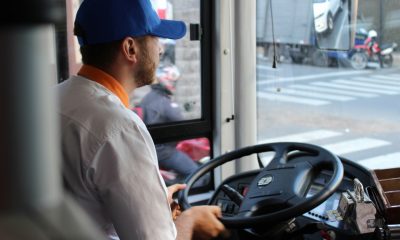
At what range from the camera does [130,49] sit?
144 centimetres

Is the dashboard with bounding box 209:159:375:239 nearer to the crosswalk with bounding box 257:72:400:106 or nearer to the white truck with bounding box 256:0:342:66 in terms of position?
the crosswalk with bounding box 257:72:400:106

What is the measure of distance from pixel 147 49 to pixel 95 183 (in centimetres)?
41

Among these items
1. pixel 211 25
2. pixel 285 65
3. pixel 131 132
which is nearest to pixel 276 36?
pixel 285 65

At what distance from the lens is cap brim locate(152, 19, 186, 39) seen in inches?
58.6

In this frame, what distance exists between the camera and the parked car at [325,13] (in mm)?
2297

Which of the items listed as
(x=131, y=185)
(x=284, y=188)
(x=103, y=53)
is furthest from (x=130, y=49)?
(x=284, y=188)

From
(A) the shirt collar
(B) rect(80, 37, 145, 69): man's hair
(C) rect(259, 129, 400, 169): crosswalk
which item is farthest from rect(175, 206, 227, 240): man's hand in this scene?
(C) rect(259, 129, 400, 169): crosswalk

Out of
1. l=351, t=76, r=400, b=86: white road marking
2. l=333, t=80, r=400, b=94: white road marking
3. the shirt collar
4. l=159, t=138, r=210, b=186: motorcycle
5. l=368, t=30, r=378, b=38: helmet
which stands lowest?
l=159, t=138, r=210, b=186: motorcycle

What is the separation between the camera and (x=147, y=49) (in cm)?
147

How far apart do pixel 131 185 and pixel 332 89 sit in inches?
58.4

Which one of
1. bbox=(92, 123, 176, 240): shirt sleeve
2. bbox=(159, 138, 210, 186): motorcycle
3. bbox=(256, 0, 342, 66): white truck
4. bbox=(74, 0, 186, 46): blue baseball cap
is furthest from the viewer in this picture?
bbox=(159, 138, 210, 186): motorcycle

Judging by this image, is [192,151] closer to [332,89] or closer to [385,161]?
[332,89]

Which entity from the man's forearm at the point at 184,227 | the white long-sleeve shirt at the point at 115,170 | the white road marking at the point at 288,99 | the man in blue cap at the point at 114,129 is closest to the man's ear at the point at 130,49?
the man in blue cap at the point at 114,129

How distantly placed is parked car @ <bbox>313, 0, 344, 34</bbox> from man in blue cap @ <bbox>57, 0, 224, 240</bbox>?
1.07 m
